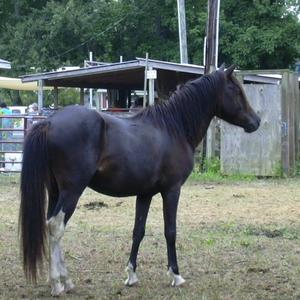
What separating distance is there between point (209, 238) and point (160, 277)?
6.46ft

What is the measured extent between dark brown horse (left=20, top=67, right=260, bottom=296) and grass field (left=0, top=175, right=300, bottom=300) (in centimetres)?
30

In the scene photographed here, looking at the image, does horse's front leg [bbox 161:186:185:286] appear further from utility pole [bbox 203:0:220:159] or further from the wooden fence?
utility pole [bbox 203:0:220:159]

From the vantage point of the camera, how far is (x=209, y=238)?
27.4 ft

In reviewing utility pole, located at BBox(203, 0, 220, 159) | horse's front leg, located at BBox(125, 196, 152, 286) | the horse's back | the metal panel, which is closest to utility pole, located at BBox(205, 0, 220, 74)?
utility pole, located at BBox(203, 0, 220, 159)

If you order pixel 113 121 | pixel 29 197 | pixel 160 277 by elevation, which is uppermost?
pixel 113 121

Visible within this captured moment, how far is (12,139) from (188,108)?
39.1 ft

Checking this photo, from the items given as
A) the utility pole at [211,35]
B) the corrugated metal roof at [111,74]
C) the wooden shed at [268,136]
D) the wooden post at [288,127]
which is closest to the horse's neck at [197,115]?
the wooden shed at [268,136]

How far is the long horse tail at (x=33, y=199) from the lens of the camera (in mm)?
5719

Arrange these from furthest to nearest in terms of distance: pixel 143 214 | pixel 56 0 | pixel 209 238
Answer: pixel 56 0 < pixel 209 238 < pixel 143 214

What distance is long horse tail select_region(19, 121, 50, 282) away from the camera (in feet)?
18.8

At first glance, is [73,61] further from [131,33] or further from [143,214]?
[143,214]

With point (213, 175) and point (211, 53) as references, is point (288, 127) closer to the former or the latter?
point (213, 175)

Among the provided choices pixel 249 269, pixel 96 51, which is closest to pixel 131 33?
pixel 96 51

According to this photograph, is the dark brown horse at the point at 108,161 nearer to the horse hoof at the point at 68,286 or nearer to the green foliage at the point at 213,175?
the horse hoof at the point at 68,286
